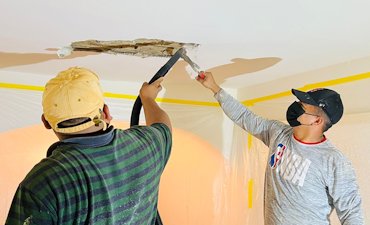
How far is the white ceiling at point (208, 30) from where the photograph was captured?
53.7 inches

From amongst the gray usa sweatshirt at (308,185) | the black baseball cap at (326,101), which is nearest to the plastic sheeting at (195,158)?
the gray usa sweatshirt at (308,185)

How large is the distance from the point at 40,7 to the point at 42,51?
706 millimetres

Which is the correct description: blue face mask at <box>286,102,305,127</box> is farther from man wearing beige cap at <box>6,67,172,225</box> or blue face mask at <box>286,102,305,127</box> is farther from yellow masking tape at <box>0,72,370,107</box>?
man wearing beige cap at <box>6,67,172,225</box>

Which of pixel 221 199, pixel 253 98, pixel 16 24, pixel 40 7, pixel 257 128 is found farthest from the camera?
pixel 221 199

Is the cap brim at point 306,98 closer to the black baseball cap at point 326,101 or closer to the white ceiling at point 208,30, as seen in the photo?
the black baseball cap at point 326,101

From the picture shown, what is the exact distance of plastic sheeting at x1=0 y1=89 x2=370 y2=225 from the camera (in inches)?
105

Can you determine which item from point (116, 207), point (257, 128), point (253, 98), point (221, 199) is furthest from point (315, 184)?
point (221, 199)

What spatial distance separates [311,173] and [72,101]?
1063 mm

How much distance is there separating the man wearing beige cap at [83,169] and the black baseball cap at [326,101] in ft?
2.41

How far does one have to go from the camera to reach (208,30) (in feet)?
5.38


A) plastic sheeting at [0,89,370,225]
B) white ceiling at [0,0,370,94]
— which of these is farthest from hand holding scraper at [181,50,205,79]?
plastic sheeting at [0,89,370,225]

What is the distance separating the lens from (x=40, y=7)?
4.59ft

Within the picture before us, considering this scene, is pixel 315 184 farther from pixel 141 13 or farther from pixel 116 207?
pixel 141 13

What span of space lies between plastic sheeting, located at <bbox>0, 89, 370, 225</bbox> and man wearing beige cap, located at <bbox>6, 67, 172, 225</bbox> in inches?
59.8
